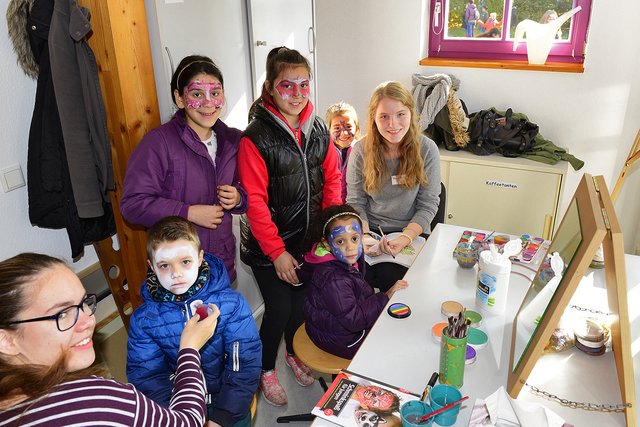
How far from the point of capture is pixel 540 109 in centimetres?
341

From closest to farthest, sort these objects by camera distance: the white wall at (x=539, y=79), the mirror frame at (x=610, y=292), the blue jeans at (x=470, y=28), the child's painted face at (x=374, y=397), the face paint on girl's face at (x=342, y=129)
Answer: the mirror frame at (x=610, y=292) → the child's painted face at (x=374, y=397) → the face paint on girl's face at (x=342, y=129) → the white wall at (x=539, y=79) → the blue jeans at (x=470, y=28)

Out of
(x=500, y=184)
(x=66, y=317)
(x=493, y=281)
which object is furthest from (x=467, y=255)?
(x=500, y=184)

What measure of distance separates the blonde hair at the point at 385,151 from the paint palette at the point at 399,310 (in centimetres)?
88

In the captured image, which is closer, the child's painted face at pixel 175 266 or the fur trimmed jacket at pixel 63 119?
the child's painted face at pixel 175 266

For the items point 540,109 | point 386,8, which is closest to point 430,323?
point 540,109

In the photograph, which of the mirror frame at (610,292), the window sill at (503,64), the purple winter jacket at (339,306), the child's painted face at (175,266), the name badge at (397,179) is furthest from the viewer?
the window sill at (503,64)

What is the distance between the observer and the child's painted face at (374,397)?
4.03ft

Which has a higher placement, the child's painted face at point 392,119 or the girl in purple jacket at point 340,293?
the child's painted face at point 392,119

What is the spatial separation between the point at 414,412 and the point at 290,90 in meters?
1.33

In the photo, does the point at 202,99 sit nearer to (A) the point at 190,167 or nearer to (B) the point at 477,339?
(A) the point at 190,167

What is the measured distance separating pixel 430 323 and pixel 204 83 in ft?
3.77

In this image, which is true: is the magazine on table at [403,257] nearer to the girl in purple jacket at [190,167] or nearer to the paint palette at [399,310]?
the paint palette at [399,310]

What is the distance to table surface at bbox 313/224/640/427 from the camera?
4.15 ft

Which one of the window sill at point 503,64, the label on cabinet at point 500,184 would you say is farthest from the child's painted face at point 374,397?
the window sill at point 503,64
